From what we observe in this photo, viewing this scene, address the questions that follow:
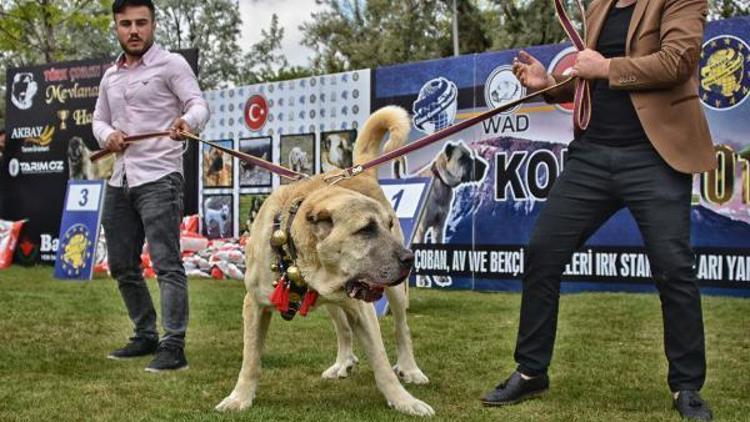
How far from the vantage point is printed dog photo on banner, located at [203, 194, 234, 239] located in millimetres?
12570

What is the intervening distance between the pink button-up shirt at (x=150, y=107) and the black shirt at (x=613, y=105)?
2.32m

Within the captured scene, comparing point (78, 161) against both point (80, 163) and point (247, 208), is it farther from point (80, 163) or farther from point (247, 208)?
point (247, 208)

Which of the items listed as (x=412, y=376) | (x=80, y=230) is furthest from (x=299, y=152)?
(x=412, y=376)

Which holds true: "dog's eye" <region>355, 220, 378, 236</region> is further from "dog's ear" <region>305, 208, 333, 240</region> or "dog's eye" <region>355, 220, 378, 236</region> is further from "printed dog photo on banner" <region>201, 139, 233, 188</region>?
"printed dog photo on banner" <region>201, 139, 233, 188</region>

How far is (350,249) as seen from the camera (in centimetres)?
337

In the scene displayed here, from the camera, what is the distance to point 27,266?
44.9 ft

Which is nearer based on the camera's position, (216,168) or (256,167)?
(256,167)

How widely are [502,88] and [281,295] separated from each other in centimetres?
665

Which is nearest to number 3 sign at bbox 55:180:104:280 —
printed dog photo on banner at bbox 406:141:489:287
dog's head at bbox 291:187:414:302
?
printed dog photo on banner at bbox 406:141:489:287

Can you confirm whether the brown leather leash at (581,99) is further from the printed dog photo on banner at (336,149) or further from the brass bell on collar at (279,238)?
the printed dog photo on banner at (336,149)

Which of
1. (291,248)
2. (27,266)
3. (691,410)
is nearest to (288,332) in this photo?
(291,248)

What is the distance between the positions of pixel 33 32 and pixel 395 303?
62.9 feet

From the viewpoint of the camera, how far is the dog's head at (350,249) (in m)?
3.34

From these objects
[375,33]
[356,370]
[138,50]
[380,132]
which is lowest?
[356,370]
